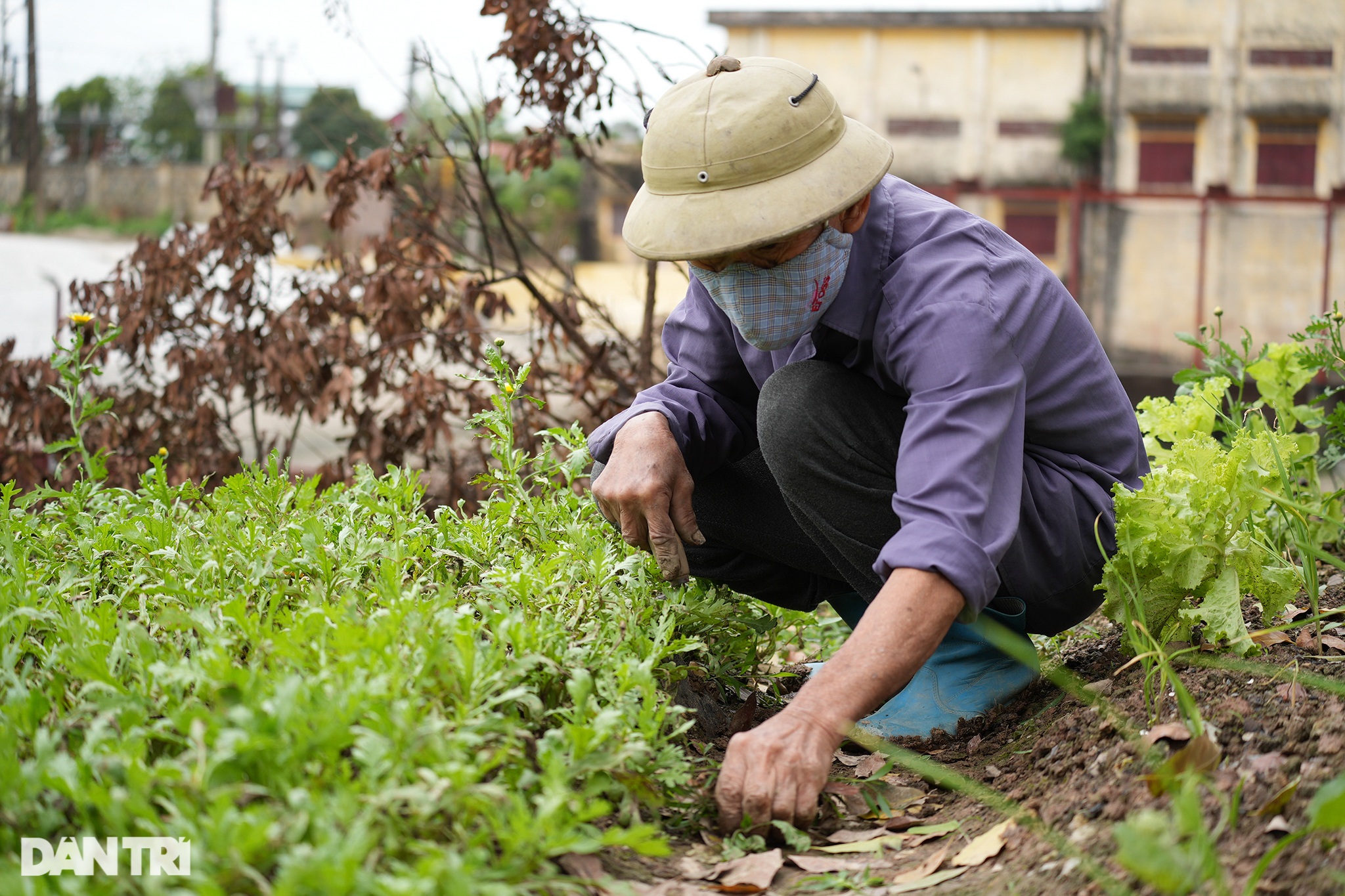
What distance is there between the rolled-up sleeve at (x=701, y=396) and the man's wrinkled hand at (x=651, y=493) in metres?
0.07

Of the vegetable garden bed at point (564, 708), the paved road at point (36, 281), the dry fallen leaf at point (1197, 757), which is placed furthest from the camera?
the paved road at point (36, 281)

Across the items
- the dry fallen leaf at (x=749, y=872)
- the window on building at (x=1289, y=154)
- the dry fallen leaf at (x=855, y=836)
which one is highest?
the window on building at (x=1289, y=154)

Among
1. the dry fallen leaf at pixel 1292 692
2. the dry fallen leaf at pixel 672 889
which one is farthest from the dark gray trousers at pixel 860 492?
the dry fallen leaf at pixel 672 889

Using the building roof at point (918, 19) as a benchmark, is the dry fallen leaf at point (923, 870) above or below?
below

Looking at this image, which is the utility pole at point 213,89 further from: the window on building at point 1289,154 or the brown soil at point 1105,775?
the brown soil at point 1105,775

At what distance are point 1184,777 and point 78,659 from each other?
160 cm

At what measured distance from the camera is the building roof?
2252cm

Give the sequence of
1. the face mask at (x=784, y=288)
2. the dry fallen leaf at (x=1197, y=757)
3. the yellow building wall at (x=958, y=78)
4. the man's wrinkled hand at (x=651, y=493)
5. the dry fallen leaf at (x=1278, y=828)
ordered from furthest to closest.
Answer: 1. the yellow building wall at (x=958, y=78)
2. the man's wrinkled hand at (x=651, y=493)
3. the face mask at (x=784, y=288)
4. the dry fallen leaf at (x=1197, y=757)
5. the dry fallen leaf at (x=1278, y=828)

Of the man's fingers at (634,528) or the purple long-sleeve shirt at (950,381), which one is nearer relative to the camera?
the purple long-sleeve shirt at (950,381)

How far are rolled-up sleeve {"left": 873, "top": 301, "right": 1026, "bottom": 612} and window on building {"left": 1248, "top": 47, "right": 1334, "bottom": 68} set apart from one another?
24263 millimetres

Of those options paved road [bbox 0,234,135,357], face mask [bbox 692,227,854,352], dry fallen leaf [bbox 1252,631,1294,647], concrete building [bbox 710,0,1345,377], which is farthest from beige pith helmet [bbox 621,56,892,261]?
concrete building [bbox 710,0,1345,377]

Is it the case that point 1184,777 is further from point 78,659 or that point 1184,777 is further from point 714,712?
point 78,659

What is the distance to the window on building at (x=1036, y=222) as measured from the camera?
22.0 meters

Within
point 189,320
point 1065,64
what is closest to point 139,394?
point 189,320
